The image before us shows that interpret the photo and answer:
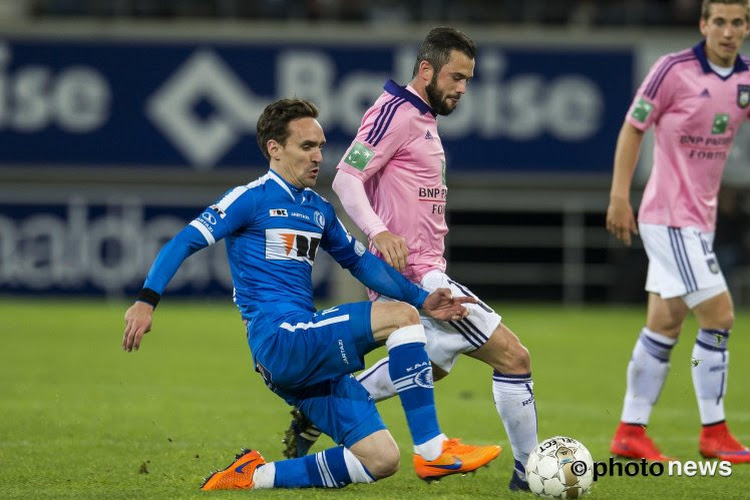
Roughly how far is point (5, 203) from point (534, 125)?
8209 millimetres

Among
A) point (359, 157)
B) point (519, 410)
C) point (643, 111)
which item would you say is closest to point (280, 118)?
point (359, 157)

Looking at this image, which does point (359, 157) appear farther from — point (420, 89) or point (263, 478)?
point (263, 478)

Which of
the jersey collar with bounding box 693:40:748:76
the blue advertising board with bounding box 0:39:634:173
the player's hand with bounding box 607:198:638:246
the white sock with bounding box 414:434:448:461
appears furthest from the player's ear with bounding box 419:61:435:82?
the blue advertising board with bounding box 0:39:634:173

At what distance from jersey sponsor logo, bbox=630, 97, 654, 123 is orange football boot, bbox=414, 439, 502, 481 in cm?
235

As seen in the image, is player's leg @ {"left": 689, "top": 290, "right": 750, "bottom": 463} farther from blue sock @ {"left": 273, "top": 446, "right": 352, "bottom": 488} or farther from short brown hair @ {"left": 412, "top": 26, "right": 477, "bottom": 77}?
blue sock @ {"left": 273, "top": 446, "right": 352, "bottom": 488}

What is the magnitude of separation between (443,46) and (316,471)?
205 centimetres

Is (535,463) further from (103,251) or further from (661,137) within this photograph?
(103,251)

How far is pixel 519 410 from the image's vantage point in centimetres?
604

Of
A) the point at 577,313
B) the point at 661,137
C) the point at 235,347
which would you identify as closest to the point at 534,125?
the point at 577,313

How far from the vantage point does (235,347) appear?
14438 mm

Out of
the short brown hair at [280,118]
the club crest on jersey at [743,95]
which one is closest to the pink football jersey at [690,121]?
the club crest on jersey at [743,95]

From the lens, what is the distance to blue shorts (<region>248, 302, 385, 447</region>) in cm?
570

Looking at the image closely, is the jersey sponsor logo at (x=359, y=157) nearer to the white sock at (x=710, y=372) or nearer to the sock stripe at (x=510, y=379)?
the sock stripe at (x=510, y=379)

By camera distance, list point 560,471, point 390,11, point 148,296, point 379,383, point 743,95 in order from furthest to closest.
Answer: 1. point 390,11
2. point 743,95
3. point 379,383
4. point 560,471
5. point 148,296
